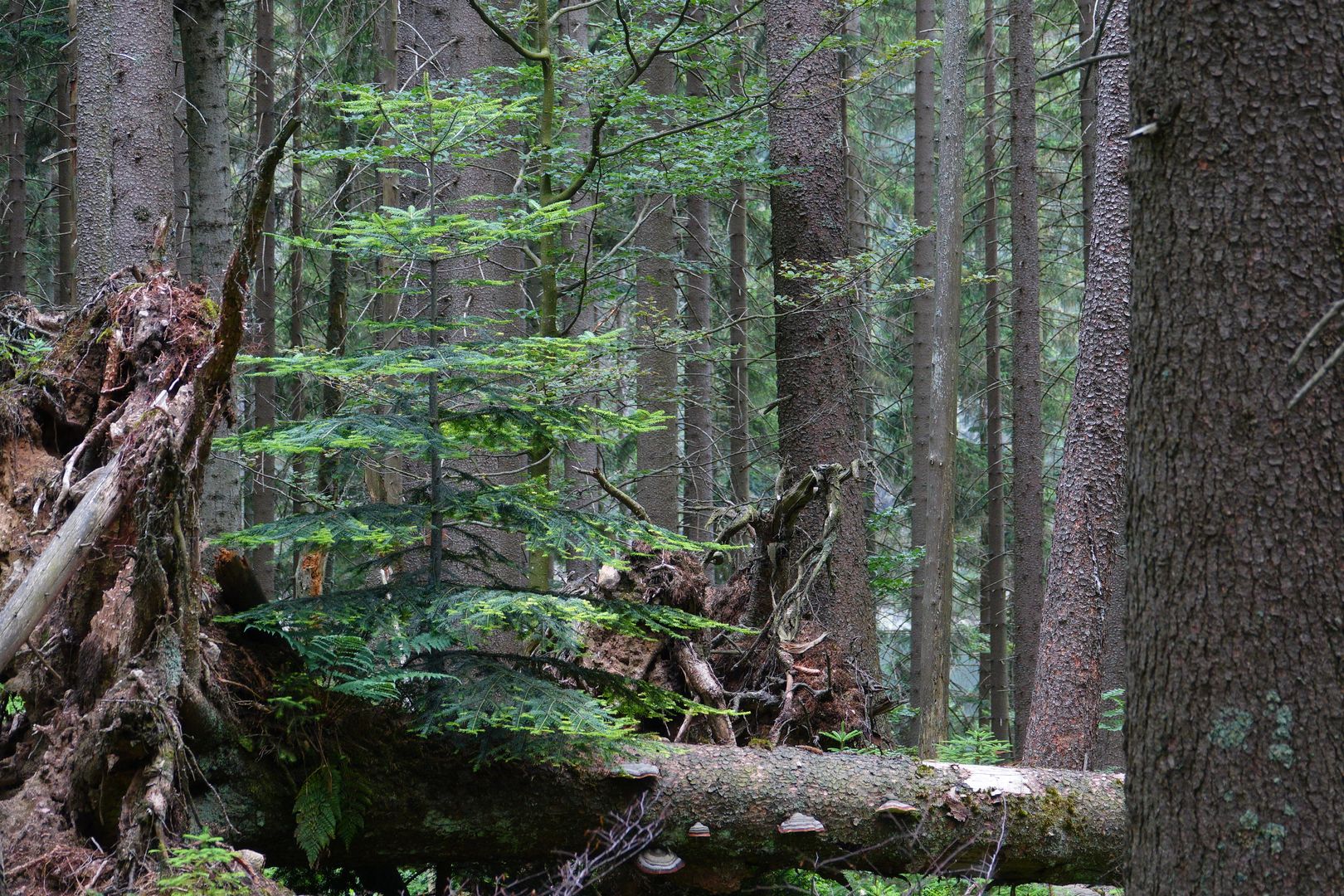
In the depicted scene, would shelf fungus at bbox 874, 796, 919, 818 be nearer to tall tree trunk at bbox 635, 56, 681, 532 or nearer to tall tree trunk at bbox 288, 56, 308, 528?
tall tree trunk at bbox 635, 56, 681, 532

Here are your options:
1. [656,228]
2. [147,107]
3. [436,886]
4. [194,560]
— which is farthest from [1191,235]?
[656,228]

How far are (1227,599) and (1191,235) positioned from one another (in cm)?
104

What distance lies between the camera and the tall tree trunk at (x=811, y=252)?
880cm

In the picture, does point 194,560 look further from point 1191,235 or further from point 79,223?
point 1191,235

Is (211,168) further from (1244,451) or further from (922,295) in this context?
→ (922,295)

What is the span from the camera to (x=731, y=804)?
4.91 metres

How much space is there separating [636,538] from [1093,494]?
3857 millimetres

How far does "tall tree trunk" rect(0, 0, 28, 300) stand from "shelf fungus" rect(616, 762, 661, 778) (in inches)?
396

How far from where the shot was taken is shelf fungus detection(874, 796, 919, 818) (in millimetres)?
4969

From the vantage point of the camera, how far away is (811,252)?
9047mm

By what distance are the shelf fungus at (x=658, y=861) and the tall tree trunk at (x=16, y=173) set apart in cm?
1031

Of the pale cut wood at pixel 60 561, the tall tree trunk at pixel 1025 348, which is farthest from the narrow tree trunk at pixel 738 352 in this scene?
the pale cut wood at pixel 60 561

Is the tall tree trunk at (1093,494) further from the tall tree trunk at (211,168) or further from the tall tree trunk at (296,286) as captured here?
the tall tree trunk at (296,286)

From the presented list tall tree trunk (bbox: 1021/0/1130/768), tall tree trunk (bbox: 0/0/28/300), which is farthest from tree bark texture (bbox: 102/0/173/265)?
tall tree trunk (bbox: 1021/0/1130/768)
